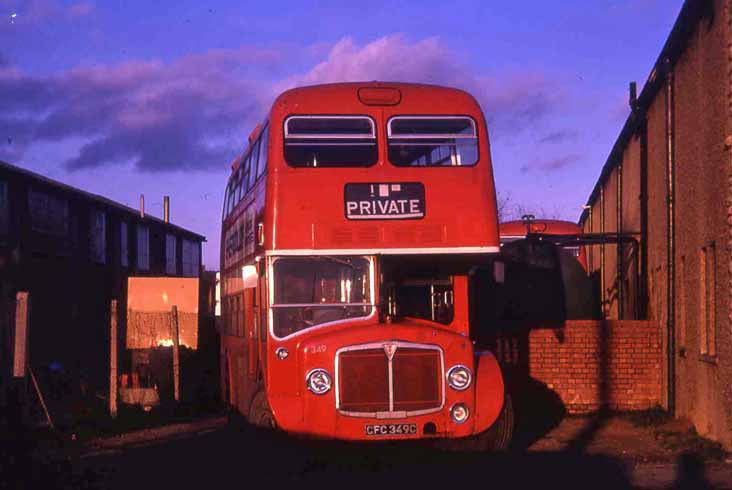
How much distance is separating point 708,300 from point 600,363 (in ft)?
14.7

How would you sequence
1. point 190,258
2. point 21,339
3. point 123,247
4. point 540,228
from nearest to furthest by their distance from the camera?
point 21,339, point 540,228, point 123,247, point 190,258

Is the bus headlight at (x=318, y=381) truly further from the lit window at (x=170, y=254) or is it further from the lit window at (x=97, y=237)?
the lit window at (x=170, y=254)

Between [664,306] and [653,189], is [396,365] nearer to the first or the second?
[664,306]

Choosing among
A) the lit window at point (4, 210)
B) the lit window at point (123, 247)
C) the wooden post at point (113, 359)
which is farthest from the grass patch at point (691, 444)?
the lit window at point (123, 247)

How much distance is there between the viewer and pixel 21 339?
13.4 metres

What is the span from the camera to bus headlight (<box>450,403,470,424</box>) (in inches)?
480

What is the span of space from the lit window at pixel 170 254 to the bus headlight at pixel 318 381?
40670mm

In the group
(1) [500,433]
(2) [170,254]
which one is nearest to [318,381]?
(1) [500,433]

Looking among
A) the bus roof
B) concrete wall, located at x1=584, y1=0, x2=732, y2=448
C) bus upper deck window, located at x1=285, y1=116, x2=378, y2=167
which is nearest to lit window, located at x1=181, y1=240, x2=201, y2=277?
the bus roof

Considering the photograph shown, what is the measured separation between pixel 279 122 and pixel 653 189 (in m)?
9.83

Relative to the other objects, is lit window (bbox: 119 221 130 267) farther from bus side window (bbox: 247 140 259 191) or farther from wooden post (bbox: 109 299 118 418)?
bus side window (bbox: 247 140 259 191)

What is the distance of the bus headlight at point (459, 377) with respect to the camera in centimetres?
1220

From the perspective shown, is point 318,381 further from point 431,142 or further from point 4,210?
point 4,210

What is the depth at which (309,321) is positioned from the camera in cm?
1250
